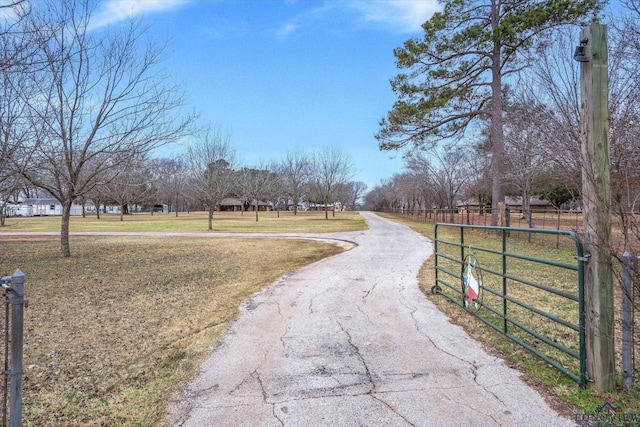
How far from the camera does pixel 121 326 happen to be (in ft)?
16.4

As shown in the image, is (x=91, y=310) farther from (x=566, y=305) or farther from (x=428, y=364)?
(x=566, y=305)

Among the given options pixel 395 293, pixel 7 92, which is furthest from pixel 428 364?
pixel 7 92

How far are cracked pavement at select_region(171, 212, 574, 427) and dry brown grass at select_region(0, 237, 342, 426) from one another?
1.28 feet

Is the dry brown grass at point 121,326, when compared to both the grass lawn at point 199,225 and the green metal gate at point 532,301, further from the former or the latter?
the grass lawn at point 199,225

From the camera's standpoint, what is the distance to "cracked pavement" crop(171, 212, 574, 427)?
2654 mm

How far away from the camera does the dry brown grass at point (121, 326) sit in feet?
9.87

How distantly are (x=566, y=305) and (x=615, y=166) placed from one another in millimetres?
3603

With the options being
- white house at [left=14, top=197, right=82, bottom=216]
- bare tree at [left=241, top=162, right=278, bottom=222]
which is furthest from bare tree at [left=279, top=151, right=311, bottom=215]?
white house at [left=14, top=197, right=82, bottom=216]

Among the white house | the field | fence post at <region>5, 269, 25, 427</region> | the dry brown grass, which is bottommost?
the dry brown grass

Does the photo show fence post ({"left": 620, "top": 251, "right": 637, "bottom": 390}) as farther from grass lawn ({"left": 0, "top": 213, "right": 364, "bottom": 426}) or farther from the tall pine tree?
the tall pine tree

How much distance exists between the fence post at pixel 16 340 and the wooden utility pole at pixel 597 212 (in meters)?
3.96

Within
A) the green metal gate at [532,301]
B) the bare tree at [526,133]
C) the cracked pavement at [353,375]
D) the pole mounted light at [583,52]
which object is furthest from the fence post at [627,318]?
the bare tree at [526,133]

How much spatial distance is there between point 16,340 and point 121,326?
113 inches

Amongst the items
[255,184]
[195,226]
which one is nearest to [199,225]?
[195,226]
